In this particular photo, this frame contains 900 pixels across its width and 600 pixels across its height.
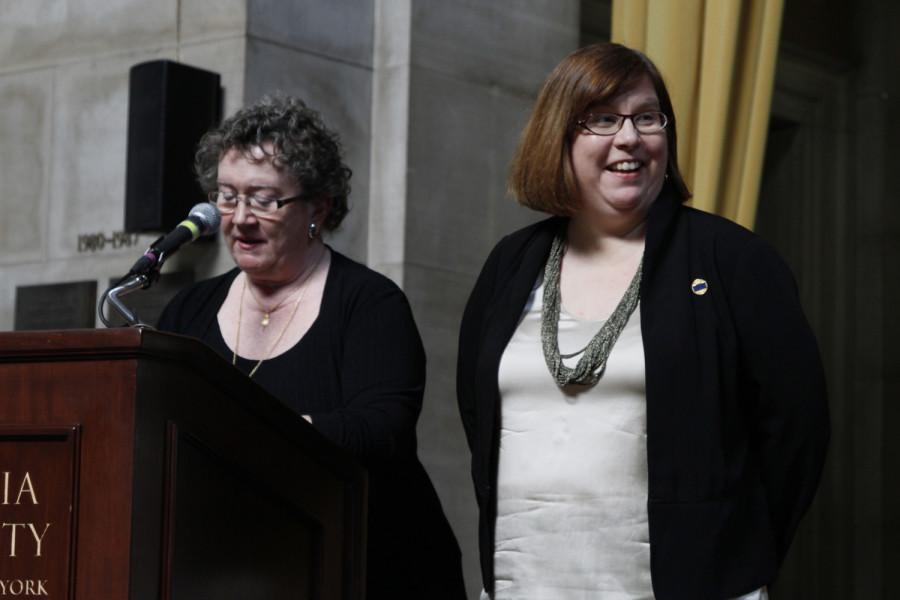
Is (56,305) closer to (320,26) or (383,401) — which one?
(320,26)

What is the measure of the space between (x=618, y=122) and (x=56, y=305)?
10.5 ft

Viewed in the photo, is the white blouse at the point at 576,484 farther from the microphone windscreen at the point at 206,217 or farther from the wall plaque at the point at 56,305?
the wall plaque at the point at 56,305

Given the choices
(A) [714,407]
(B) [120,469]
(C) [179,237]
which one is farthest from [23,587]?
(A) [714,407]

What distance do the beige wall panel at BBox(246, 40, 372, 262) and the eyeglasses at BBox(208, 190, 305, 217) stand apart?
1653mm

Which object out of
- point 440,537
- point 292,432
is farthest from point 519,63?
point 292,432

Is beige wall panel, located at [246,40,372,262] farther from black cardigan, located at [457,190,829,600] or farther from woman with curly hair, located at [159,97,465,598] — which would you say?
black cardigan, located at [457,190,829,600]

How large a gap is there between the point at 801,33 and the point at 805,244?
37.8 inches

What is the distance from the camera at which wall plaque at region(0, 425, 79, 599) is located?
9.36 ft

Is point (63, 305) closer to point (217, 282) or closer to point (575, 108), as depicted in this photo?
point (217, 282)

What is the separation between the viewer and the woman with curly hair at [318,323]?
12.6 ft

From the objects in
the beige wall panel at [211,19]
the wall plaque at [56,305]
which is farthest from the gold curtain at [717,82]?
the wall plaque at [56,305]

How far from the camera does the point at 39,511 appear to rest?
2.88 metres

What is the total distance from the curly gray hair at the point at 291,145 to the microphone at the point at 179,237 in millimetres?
307

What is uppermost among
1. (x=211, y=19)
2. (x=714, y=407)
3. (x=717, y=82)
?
(x=211, y=19)
